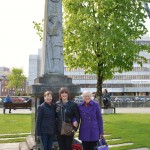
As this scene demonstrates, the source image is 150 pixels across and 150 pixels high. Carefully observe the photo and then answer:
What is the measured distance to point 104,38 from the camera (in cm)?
2483

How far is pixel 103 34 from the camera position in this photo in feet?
81.8

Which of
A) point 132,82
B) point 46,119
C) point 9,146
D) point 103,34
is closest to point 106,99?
point 103,34

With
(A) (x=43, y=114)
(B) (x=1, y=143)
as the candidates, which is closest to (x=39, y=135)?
(A) (x=43, y=114)

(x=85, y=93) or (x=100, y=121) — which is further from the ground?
(x=85, y=93)

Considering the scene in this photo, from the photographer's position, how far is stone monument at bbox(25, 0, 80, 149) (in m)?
9.55

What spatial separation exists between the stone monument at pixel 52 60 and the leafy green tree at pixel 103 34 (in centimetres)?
1474

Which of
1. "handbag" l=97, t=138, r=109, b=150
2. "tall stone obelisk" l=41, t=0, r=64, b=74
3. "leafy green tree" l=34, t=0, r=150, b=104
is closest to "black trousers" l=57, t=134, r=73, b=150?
"handbag" l=97, t=138, r=109, b=150

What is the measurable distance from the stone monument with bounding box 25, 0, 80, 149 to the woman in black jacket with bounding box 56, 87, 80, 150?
7.63 ft

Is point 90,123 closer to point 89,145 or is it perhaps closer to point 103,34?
point 89,145

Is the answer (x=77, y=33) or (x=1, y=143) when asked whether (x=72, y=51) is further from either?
(x=1, y=143)

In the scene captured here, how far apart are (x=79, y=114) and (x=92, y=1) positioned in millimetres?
21319

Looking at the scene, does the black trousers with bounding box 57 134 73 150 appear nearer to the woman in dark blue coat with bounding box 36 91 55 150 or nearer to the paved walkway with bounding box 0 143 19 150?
the woman in dark blue coat with bounding box 36 91 55 150

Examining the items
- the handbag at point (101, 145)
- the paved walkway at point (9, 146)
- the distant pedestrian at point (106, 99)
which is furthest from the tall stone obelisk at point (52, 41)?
the distant pedestrian at point (106, 99)

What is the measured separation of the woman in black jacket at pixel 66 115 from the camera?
692 centimetres
